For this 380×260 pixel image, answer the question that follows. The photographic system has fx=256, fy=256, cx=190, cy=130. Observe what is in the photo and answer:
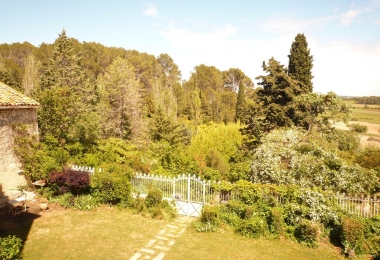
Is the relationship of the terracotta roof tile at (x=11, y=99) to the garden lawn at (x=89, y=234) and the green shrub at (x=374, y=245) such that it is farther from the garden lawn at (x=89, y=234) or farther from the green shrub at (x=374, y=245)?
the green shrub at (x=374, y=245)

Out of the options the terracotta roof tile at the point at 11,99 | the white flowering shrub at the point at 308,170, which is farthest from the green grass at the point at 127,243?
the terracotta roof tile at the point at 11,99

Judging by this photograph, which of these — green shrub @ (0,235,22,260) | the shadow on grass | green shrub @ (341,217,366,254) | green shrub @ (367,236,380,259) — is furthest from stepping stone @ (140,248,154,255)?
green shrub @ (367,236,380,259)

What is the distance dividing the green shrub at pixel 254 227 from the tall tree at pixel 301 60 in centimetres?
1494

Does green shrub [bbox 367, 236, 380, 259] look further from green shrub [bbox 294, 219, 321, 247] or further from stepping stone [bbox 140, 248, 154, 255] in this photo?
stepping stone [bbox 140, 248, 154, 255]

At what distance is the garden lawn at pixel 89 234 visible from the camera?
854 centimetres

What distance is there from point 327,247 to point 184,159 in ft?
29.7

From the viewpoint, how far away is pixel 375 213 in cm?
966

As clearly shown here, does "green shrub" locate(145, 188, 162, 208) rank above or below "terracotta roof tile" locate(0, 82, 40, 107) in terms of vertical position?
below

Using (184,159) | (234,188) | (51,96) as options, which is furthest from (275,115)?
(51,96)

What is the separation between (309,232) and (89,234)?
27.0 ft

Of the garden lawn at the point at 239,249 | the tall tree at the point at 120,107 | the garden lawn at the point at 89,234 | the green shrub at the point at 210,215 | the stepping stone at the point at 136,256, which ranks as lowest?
the garden lawn at the point at 239,249

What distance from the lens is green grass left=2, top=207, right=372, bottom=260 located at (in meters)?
8.59

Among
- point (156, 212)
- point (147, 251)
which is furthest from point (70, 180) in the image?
point (147, 251)

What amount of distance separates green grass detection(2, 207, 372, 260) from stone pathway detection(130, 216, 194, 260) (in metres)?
0.19
